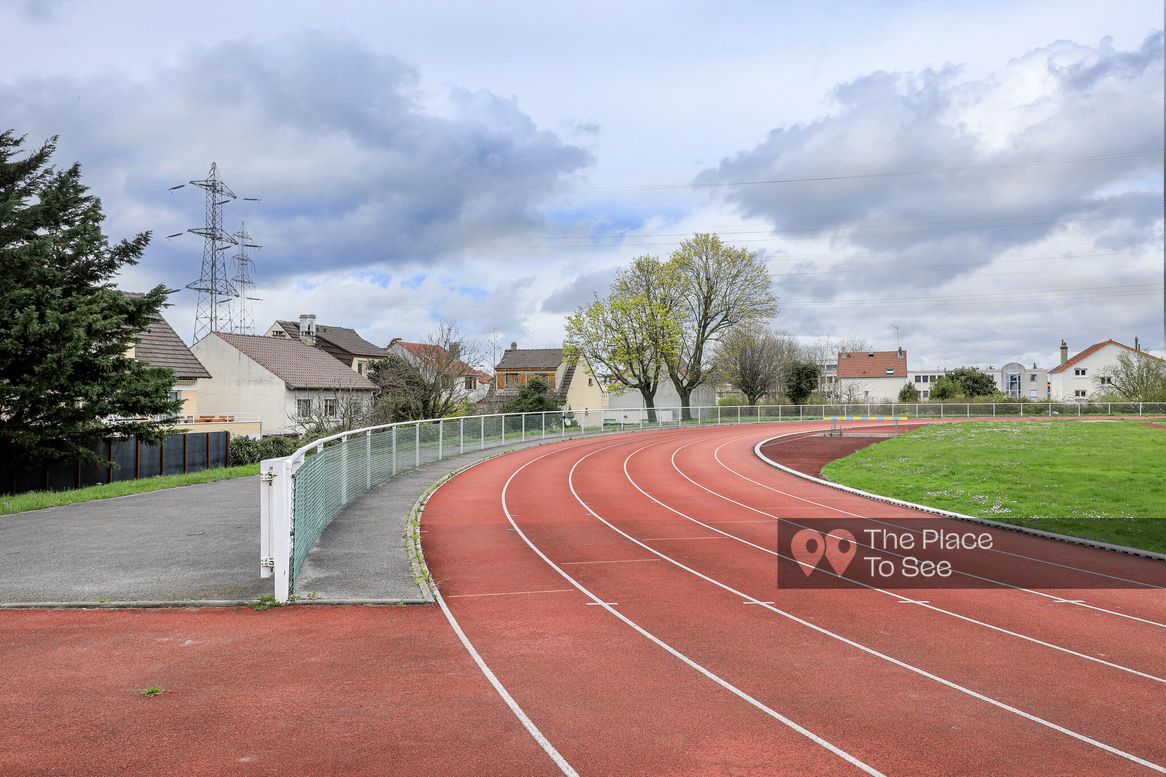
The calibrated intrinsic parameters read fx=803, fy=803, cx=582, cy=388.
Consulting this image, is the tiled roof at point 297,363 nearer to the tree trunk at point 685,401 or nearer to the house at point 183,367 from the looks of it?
the house at point 183,367

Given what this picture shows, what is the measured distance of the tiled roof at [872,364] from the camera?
104 metres

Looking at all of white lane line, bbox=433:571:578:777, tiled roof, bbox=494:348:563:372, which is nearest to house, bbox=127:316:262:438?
white lane line, bbox=433:571:578:777

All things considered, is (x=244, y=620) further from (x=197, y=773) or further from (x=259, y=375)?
(x=259, y=375)

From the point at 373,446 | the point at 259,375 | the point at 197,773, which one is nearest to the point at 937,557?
the point at 197,773

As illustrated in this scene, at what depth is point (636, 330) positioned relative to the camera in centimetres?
5797

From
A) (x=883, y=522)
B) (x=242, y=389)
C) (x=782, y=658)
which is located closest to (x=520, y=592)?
(x=782, y=658)

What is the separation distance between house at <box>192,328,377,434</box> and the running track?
3235 cm

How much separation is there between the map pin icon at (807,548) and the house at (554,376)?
47491mm

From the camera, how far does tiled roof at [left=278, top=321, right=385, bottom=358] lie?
72125mm

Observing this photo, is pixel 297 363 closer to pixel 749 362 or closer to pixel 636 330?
pixel 636 330

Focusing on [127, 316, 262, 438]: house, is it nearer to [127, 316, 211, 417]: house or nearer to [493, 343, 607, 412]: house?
[127, 316, 211, 417]: house

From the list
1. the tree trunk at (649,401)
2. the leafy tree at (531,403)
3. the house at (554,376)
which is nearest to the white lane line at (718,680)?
the leafy tree at (531,403)

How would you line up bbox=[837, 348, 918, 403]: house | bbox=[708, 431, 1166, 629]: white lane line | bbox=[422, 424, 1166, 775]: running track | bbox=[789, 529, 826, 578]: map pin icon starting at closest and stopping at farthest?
1. bbox=[422, 424, 1166, 775]: running track
2. bbox=[708, 431, 1166, 629]: white lane line
3. bbox=[789, 529, 826, 578]: map pin icon
4. bbox=[837, 348, 918, 403]: house

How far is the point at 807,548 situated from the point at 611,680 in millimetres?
8292
